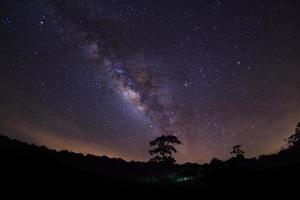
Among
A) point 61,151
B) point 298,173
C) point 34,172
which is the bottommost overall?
point 34,172

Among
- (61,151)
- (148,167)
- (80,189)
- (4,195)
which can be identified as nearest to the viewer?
(4,195)

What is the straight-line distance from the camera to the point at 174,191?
68.3 ft

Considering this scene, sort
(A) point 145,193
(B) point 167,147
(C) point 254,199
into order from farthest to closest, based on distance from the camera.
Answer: (B) point 167,147
(A) point 145,193
(C) point 254,199

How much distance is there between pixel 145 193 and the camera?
64.3 feet

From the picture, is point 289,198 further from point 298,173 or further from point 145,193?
point 145,193

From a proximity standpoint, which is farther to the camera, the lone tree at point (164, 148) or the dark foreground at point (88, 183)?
the lone tree at point (164, 148)

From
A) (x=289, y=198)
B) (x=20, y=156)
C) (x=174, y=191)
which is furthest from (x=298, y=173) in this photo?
(x=20, y=156)

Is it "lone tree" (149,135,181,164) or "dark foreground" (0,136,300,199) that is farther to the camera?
"lone tree" (149,135,181,164)

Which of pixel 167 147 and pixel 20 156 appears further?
pixel 167 147

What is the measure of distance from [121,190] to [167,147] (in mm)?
28489

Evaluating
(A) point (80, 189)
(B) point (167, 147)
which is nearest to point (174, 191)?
(A) point (80, 189)

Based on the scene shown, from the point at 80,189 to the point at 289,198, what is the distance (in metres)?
12.4

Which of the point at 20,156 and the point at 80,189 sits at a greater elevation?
the point at 20,156

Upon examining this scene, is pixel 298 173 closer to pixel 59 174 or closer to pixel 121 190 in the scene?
pixel 121 190
